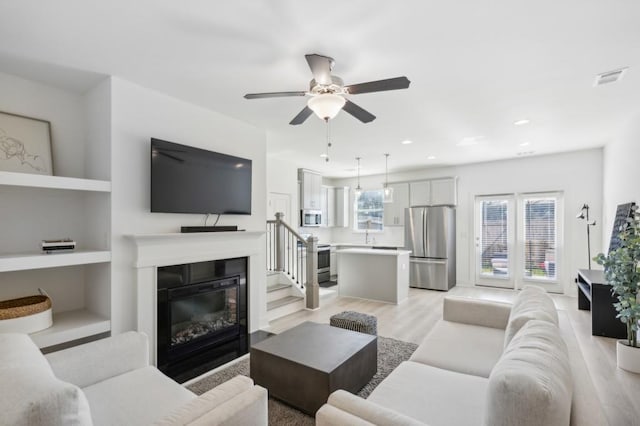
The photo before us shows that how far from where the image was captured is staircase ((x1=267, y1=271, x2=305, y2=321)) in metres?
4.70

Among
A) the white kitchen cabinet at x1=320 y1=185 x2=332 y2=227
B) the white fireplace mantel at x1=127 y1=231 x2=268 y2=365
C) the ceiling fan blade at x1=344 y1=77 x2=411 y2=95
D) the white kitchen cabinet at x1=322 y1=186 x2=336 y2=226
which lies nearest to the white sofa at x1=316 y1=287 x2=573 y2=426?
the ceiling fan blade at x1=344 y1=77 x2=411 y2=95

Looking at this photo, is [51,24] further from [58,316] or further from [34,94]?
[58,316]

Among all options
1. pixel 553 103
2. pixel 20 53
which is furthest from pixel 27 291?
pixel 553 103

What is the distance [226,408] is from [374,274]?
4531 mm

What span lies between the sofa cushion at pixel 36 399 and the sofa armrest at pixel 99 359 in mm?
606

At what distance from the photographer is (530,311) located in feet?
6.86

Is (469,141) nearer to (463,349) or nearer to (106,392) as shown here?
(463,349)

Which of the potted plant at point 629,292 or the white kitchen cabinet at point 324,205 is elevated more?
the white kitchen cabinet at point 324,205

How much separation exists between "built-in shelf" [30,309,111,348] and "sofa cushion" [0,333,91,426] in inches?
54.8

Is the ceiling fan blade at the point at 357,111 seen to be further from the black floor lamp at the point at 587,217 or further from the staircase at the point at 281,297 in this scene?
the black floor lamp at the point at 587,217

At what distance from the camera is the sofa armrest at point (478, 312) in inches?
113

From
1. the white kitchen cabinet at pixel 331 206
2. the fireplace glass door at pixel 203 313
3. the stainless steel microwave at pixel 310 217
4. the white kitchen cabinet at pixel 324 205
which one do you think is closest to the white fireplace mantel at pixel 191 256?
the fireplace glass door at pixel 203 313

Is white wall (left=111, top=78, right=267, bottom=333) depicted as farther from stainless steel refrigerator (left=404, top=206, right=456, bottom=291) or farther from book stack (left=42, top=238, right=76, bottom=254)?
stainless steel refrigerator (left=404, top=206, right=456, bottom=291)

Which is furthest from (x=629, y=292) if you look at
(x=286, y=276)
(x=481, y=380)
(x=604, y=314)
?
(x=286, y=276)
